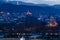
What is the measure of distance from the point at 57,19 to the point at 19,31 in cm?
98

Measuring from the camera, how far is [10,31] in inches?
310

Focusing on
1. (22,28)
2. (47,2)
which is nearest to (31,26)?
(22,28)

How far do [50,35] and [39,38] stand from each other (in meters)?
0.28

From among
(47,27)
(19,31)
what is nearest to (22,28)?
(19,31)

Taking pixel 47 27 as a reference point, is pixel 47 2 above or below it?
above

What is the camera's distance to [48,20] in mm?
7867

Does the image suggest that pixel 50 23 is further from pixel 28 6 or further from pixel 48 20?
pixel 28 6

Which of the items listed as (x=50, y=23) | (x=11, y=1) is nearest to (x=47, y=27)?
(x=50, y=23)

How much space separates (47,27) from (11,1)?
1096 mm

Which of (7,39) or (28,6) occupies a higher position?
(28,6)

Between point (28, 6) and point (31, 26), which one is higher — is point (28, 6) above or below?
above

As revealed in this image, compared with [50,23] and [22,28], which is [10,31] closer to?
[22,28]

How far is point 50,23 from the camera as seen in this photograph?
7.88 m

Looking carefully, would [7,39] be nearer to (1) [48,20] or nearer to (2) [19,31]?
(2) [19,31]
